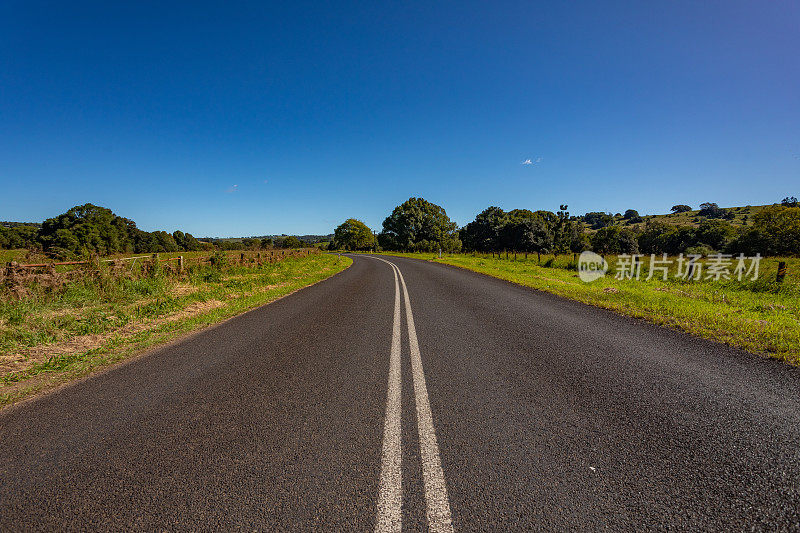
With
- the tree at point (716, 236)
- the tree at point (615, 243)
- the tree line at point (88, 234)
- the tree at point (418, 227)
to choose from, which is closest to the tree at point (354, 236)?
the tree at point (418, 227)

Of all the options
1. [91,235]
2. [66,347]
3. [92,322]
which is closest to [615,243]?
[92,322]

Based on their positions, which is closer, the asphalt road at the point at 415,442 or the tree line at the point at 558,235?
the asphalt road at the point at 415,442

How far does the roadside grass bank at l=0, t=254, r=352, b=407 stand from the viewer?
4.22 m

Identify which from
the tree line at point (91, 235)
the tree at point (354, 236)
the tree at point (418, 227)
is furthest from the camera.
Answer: the tree at point (354, 236)

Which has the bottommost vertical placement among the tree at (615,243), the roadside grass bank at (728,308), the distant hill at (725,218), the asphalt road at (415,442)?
the asphalt road at (415,442)

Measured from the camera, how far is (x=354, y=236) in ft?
311

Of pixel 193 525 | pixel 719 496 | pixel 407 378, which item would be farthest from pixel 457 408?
pixel 193 525

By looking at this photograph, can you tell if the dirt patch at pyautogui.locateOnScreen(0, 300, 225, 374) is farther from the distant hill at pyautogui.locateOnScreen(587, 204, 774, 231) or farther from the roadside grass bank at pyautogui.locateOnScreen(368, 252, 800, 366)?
the distant hill at pyautogui.locateOnScreen(587, 204, 774, 231)

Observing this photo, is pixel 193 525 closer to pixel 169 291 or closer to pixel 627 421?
pixel 627 421

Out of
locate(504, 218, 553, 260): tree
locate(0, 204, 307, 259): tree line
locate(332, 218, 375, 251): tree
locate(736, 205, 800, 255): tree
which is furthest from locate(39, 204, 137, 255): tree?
locate(736, 205, 800, 255): tree

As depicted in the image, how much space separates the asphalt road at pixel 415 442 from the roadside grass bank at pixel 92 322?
0.81 m

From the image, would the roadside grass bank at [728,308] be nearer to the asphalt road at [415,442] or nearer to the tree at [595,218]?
the asphalt road at [415,442]

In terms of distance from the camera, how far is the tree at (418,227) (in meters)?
64.7

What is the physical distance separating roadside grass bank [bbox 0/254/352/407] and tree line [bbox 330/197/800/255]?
33161 mm
